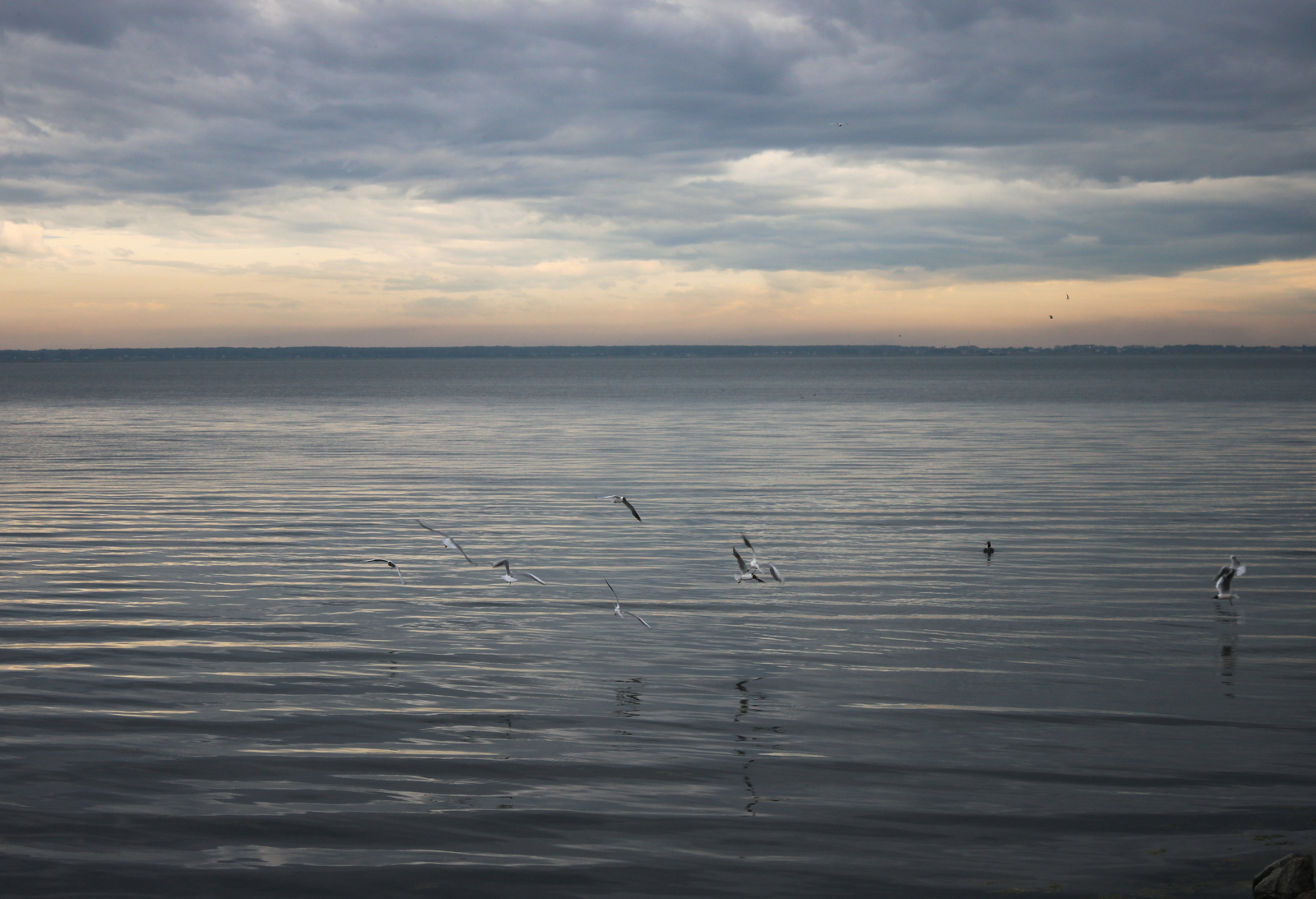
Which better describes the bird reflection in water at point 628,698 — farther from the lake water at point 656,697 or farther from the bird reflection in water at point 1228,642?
the bird reflection in water at point 1228,642

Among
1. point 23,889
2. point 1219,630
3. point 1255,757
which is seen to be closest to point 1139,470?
point 1219,630

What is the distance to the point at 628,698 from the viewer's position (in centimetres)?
1145

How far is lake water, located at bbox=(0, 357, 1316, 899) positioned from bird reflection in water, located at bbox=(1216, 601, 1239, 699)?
8cm

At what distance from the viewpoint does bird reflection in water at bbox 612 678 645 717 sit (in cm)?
1096

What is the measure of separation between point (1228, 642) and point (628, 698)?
8.42 meters

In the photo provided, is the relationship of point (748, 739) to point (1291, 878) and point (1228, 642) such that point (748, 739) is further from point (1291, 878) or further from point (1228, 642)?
point (1228, 642)

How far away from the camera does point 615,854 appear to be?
7.86 m

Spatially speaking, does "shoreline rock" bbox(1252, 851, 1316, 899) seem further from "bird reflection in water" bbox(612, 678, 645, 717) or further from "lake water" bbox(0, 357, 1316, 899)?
"bird reflection in water" bbox(612, 678, 645, 717)

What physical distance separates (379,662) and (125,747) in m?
3.39

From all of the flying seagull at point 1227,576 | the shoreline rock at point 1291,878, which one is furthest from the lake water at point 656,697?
the shoreline rock at point 1291,878

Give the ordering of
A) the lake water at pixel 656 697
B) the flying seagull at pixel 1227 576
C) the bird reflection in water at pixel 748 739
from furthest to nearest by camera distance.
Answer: the flying seagull at pixel 1227 576 < the bird reflection in water at pixel 748 739 < the lake water at pixel 656 697

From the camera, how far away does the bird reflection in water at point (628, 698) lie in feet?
36.0

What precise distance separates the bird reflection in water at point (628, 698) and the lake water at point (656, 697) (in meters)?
0.08

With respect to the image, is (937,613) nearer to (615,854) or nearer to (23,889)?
(615,854)
